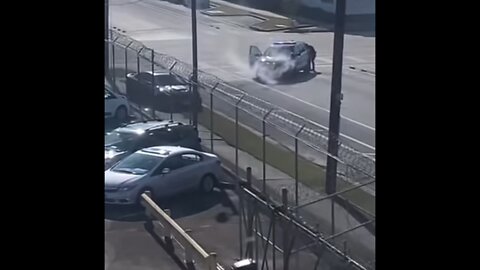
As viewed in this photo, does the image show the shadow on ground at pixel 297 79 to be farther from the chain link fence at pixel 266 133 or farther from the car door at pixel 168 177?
the car door at pixel 168 177

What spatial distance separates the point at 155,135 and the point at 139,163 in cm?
14

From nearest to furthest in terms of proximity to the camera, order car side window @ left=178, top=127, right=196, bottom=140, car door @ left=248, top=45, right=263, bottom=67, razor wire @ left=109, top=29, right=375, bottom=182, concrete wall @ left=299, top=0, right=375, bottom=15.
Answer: concrete wall @ left=299, top=0, right=375, bottom=15 < car side window @ left=178, top=127, right=196, bottom=140 < razor wire @ left=109, top=29, right=375, bottom=182 < car door @ left=248, top=45, right=263, bottom=67

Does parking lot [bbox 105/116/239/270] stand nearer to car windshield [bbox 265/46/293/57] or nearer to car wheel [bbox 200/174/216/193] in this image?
car wheel [bbox 200/174/216/193]

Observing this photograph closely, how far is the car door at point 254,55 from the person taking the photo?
2.48 m

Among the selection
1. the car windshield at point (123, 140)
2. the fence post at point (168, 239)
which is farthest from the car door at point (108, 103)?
the fence post at point (168, 239)

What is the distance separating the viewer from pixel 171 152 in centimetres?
216

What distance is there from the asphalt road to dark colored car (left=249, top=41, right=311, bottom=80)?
3 centimetres

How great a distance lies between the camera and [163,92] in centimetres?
234

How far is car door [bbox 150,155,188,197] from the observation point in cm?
211

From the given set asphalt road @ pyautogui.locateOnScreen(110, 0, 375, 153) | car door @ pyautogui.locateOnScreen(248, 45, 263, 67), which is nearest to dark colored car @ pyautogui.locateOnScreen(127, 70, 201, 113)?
asphalt road @ pyautogui.locateOnScreen(110, 0, 375, 153)
